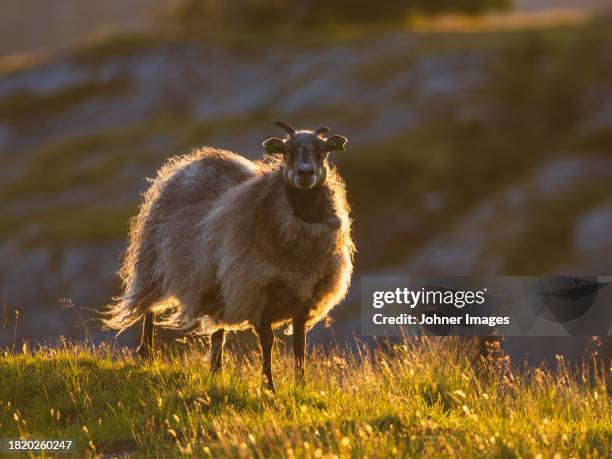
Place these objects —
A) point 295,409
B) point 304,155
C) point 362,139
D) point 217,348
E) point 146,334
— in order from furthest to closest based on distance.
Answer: point 362,139 < point 146,334 < point 217,348 < point 304,155 < point 295,409

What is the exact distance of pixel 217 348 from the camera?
40.4ft

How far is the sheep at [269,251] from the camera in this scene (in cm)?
1075

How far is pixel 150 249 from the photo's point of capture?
517 inches

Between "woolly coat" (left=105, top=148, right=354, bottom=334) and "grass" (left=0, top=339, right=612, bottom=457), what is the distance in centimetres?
77

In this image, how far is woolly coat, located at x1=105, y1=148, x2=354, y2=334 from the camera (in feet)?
35.4

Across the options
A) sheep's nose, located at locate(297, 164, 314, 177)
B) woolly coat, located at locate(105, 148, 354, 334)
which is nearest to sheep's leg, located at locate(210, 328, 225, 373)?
woolly coat, located at locate(105, 148, 354, 334)

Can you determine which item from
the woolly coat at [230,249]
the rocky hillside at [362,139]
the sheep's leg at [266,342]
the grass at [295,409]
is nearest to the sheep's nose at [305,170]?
the woolly coat at [230,249]

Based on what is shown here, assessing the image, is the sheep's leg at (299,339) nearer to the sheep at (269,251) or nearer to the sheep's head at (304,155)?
the sheep at (269,251)

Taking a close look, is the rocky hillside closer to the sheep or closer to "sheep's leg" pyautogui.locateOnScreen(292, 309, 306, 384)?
the sheep

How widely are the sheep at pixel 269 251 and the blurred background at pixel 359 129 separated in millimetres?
18743

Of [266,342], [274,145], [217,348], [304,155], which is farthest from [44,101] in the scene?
[304,155]

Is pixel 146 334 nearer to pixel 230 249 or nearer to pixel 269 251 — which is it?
pixel 230 249

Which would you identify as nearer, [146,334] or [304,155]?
[304,155]

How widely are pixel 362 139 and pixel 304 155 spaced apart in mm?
39229
